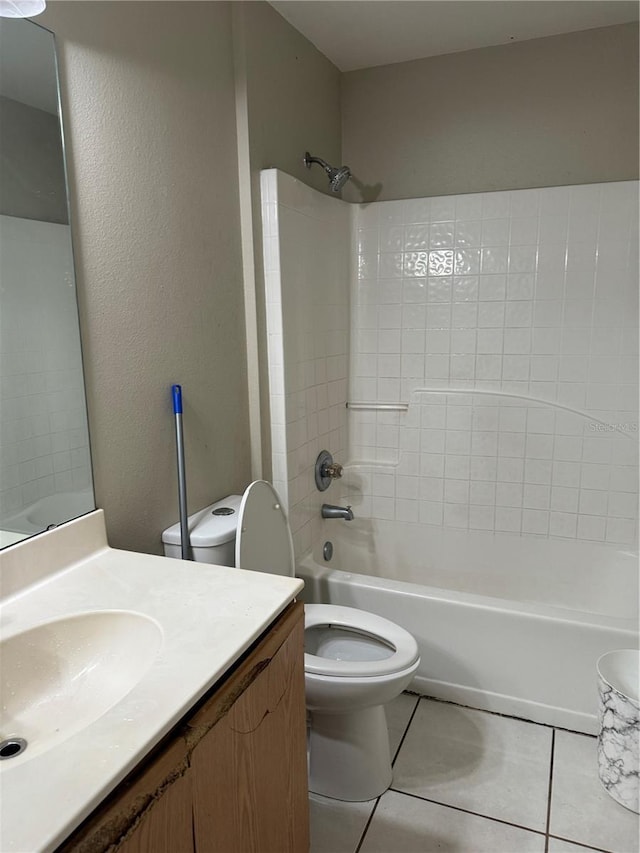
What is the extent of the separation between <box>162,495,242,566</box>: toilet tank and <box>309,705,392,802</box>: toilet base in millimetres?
562

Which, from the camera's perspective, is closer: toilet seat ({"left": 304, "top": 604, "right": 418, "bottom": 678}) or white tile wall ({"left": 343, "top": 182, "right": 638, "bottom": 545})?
toilet seat ({"left": 304, "top": 604, "right": 418, "bottom": 678})

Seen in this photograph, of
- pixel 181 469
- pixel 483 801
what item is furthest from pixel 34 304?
pixel 483 801

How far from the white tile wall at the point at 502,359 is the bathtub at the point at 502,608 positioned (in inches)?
4.8

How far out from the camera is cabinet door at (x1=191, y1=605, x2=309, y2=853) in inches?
35.7

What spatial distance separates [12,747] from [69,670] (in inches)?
6.3

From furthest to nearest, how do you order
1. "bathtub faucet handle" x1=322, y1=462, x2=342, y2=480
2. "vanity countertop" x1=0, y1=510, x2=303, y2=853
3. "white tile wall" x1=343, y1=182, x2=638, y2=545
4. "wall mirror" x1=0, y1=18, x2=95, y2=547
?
1. "bathtub faucet handle" x1=322, y1=462, x2=342, y2=480
2. "white tile wall" x1=343, y1=182, x2=638, y2=545
3. "wall mirror" x1=0, y1=18, x2=95, y2=547
4. "vanity countertop" x1=0, y1=510, x2=303, y2=853

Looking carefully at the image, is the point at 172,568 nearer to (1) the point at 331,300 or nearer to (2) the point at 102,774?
(2) the point at 102,774

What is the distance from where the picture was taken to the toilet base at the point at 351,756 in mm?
1698


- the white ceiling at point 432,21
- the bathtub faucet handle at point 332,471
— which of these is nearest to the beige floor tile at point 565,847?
the bathtub faucet handle at point 332,471

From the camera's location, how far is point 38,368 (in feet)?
4.15

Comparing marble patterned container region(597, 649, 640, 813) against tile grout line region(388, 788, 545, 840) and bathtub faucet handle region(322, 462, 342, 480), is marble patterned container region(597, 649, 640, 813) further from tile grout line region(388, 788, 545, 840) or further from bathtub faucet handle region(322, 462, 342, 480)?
bathtub faucet handle region(322, 462, 342, 480)

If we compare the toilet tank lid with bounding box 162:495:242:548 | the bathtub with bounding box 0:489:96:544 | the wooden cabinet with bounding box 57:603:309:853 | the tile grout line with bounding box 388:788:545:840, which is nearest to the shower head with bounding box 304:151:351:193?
the toilet tank lid with bounding box 162:495:242:548

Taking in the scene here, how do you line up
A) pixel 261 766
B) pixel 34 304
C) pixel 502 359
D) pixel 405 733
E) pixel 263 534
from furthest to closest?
pixel 502 359 → pixel 405 733 → pixel 263 534 → pixel 34 304 → pixel 261 766

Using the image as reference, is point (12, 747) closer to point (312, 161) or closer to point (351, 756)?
point (351, 756)
